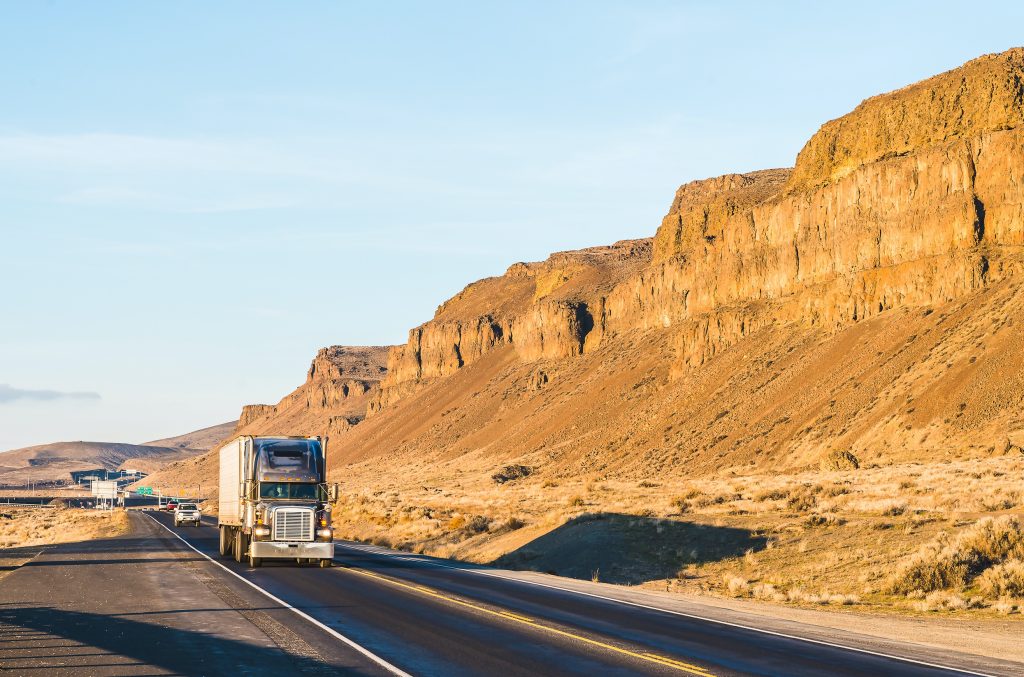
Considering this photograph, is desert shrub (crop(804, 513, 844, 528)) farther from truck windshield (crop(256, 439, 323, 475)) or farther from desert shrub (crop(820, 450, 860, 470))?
desert shrub (crop(820, 450, 860, 470))

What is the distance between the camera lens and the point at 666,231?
475 feet

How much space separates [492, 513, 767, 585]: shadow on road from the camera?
3200 cm

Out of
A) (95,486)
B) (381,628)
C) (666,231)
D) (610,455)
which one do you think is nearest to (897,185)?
(610,455)

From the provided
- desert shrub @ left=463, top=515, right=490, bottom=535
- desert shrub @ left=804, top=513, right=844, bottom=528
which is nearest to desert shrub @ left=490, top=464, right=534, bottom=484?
desert shrub @ left=463, top=515, right=490, bottom=535

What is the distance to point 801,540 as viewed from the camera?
1255 inches

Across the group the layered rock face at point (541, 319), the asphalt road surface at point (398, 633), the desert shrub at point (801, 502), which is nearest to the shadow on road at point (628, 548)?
the asphalt road surface at point (398, 633)

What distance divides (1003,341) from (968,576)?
56.6m

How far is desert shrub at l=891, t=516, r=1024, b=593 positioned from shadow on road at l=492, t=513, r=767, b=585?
704 cm

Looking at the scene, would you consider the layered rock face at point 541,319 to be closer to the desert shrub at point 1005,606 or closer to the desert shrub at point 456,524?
the desert shrub at point 456,524

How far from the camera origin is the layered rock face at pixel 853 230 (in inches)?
3565

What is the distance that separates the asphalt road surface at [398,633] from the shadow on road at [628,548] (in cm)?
381

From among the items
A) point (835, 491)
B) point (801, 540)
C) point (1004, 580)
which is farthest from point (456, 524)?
point (1004, 580)

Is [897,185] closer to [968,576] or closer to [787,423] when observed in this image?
[787,423]

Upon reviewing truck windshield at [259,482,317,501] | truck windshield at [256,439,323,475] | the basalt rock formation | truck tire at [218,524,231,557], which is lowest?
truck tire at [218,524,231,557]
